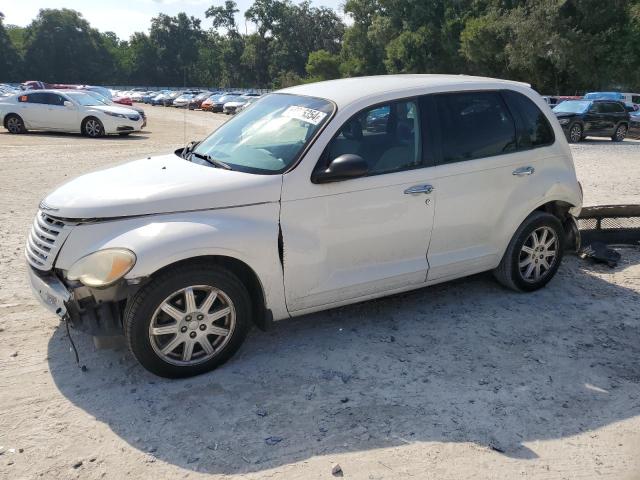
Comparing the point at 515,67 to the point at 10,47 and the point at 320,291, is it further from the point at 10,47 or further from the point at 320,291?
the point at 10,47

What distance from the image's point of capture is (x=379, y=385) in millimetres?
3725

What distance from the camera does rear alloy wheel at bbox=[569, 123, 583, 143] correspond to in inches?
822

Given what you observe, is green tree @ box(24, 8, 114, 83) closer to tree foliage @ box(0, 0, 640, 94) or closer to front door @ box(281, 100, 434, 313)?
tree foliage @ box(0, 0, 640, 94)

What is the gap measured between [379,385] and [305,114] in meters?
2.03

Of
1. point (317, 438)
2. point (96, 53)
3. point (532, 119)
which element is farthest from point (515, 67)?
point (96, 53)

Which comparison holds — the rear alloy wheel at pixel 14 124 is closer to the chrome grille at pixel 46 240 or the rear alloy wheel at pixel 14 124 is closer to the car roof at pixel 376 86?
the car roof at pixel 376 86

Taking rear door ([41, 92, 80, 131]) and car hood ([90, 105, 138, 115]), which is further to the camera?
car hood ([90, 105, 138, 115])

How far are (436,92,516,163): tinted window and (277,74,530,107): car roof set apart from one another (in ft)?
0.37

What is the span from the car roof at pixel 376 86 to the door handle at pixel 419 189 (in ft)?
2.47

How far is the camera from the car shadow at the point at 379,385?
3.21 meters

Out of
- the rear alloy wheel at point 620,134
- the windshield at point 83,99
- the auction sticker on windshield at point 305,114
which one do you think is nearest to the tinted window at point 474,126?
the auction sticker on windshield at point 305,114

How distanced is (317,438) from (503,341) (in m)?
1.85

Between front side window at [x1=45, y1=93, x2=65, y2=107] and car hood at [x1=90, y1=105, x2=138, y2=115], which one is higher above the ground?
front side window at [x1=45, y1=93, x2=65, y2=107]

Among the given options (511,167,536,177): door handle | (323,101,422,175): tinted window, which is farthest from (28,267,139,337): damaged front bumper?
(511,167,536,177): door handle
